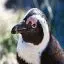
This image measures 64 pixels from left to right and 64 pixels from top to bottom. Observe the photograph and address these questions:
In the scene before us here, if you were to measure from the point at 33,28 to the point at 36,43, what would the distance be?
0.08 meters

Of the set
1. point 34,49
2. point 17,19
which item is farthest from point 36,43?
point 17,19

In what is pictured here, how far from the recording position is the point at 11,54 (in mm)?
3184

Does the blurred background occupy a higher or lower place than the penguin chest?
higher

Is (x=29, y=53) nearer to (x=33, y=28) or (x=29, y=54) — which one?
(x=29, y=54)

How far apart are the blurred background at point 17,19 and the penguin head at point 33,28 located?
0.17 feet

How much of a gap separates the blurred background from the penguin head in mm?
51

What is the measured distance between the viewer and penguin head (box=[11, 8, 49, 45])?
3117mm

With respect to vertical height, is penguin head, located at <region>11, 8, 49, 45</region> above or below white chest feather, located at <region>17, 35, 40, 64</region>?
above

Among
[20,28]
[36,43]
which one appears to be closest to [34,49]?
[36,43]

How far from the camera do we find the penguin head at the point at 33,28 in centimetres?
312

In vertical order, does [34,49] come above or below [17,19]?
below

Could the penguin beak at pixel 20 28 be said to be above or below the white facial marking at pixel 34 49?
above

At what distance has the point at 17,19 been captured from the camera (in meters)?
3.18

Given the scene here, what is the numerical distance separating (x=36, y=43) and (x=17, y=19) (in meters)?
0.17
